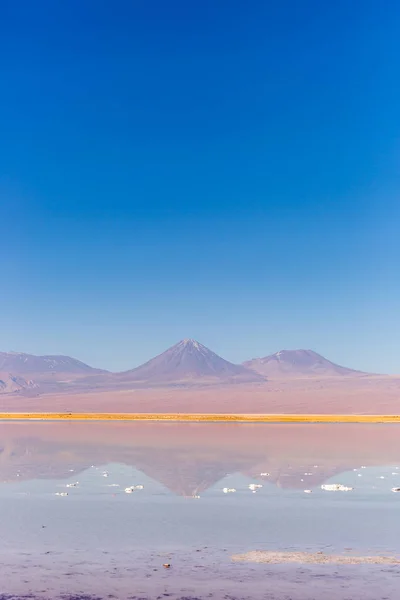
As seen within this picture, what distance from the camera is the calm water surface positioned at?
8.80m

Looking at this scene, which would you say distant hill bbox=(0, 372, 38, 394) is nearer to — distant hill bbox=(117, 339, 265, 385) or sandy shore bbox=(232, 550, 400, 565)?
distant hill bbox=(117, 339, 265, 385)

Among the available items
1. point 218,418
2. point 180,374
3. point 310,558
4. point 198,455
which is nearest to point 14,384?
point 180,374

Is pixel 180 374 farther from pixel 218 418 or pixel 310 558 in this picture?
pixel 310 558

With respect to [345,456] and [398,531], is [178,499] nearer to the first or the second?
[398,531]

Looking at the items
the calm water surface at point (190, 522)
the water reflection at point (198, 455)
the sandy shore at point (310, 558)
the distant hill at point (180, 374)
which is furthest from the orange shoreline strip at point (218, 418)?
the distant hill at point (180, 374)

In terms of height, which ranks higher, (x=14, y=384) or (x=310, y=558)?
(x=14, y=384)

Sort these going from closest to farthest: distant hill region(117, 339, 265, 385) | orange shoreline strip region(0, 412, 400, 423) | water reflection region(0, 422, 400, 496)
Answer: water reflection region(0, 422, 400, 496), orange shoreline strip region(0, 412, 400, 423), distant hill region(117, 339, 265, 385)

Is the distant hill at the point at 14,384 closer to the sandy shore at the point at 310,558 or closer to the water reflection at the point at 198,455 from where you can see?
the water reflection at the point at 198,455

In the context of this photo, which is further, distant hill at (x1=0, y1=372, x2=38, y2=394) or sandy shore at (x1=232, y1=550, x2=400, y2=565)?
distant hill at (x1=0, y1=372, x2=38, y2=394)

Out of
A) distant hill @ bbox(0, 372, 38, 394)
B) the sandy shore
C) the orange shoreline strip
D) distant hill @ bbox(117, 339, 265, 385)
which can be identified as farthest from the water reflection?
distant hill @ bbox(0, 372, 38, 394)

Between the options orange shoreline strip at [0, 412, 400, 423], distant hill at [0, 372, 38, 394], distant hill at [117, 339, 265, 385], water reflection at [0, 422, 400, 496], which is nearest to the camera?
water reflection at [0, 422, 400, 496]

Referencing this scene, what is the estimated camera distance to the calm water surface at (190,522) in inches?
346

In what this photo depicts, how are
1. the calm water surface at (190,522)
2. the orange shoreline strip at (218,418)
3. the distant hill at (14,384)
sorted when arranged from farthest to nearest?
the distant hill at (14,384)
the orange shoreline strip at (218,418)
the calm water surface at (190,522)

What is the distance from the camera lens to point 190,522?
41.9ft
